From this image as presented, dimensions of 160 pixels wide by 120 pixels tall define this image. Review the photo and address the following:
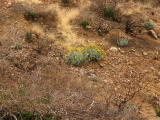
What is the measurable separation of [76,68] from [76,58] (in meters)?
0.23

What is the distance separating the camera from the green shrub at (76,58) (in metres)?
7.44

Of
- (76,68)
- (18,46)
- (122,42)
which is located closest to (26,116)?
(76,68)

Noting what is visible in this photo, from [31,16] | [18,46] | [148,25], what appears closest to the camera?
[18,46]

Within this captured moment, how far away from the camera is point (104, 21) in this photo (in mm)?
9352

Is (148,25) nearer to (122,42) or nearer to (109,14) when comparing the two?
(109,14)

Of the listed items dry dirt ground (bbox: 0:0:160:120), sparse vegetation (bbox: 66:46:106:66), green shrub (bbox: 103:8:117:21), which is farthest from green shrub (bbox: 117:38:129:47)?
green shrub (bbox: 103:8:117:21)

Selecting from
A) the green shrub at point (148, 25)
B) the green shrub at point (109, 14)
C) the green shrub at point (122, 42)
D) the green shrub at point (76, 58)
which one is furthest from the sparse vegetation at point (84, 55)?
the green shrub at point (148, 25)

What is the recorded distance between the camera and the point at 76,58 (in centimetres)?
744

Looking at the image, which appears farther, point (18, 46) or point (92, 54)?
point (92, 54)

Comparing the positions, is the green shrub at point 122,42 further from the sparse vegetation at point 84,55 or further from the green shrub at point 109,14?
the green shrub at point 109,14

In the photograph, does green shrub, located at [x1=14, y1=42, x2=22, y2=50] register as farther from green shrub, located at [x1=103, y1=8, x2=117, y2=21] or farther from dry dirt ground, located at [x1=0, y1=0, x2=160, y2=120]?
green shrub, located at [x1=103, y1=8, x2=117, y2=21]

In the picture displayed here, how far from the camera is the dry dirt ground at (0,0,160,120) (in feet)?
18.2

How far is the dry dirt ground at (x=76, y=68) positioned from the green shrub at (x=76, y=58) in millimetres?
151

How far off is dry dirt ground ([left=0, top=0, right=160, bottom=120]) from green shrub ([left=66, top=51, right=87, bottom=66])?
15 cm
